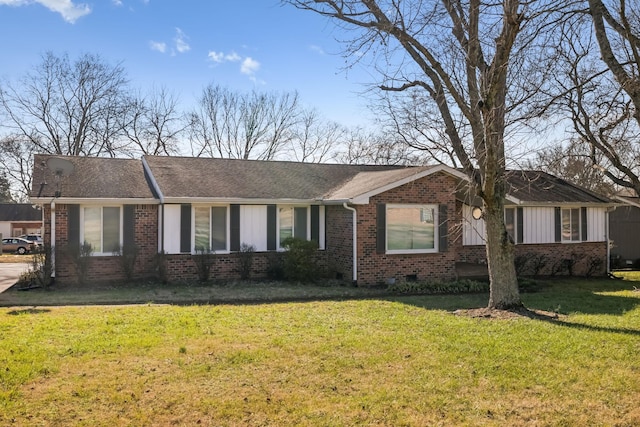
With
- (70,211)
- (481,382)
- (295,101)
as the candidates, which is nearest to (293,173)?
(70,211)

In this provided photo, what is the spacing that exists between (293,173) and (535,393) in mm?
13611

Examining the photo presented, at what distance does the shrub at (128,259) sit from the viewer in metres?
13.8

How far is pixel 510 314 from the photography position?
9.29 meters

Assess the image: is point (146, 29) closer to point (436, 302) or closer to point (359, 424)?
point (436, 302)

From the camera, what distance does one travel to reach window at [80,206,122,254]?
13984 millimetres

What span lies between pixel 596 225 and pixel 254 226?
13.0 m

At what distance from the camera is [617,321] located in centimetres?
883

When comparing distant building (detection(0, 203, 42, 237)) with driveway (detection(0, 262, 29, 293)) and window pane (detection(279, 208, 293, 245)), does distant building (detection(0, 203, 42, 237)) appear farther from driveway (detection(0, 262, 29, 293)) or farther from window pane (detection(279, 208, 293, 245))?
window pane (detection(279, 208, 293, 245))

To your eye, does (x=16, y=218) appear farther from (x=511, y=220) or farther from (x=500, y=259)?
(x=500, y=259)

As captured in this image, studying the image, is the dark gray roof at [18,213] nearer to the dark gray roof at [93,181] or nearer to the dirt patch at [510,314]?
the dark gray roof at [93,181]

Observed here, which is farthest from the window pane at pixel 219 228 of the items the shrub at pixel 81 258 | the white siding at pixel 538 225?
the white siding at pixel 538 225

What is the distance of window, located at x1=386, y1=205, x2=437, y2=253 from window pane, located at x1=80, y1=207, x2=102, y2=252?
810 centimetres

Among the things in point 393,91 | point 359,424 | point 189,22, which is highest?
point 189,22

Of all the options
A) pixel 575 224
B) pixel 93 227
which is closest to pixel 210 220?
pixel 93 227
